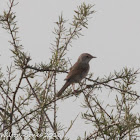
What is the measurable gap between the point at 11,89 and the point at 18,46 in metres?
0.44

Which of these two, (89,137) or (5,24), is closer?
(89,137)

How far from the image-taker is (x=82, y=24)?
3039 millimetres

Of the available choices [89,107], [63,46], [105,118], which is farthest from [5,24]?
[105,118]

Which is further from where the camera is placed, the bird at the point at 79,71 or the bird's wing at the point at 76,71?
the bird's wing at the point at 76,71

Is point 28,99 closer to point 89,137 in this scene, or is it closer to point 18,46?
point 18,46

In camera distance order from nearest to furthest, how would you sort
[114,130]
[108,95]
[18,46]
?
[114,130] → [108,95] → [18,46]

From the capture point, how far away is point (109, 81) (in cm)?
270

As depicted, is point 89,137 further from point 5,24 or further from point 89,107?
point 5,24

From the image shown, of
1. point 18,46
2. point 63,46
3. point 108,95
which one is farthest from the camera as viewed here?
point 63,46

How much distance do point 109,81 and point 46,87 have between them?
587 millimetres

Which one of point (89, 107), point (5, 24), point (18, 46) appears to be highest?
point (5, 24)

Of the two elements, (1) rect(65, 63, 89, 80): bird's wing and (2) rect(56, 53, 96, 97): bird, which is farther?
(1) rect(65, 63, 89, 80): bird's wing

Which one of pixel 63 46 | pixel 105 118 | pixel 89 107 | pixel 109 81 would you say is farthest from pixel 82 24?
pixel 105 118

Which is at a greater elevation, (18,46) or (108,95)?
(18,46)
